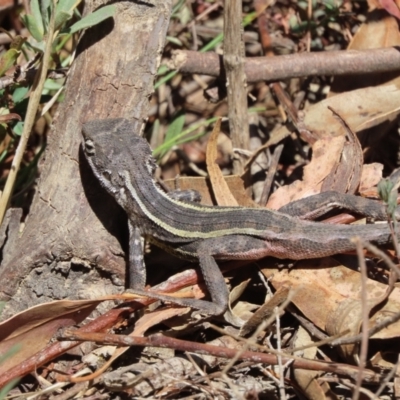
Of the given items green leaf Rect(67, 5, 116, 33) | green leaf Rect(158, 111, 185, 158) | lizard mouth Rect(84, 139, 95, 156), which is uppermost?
green leaf Rect(67, 5, 116, 33)

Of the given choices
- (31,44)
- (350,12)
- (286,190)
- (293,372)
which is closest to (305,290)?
(293,372)

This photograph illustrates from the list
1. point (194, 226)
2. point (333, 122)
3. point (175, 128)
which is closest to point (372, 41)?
point (333, 122)

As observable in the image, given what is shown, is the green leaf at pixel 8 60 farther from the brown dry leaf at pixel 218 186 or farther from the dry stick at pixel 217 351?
the dry stick at pixel 217 351

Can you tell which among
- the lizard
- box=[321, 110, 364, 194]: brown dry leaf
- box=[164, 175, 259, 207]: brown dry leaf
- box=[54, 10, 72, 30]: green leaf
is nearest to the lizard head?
the lizard

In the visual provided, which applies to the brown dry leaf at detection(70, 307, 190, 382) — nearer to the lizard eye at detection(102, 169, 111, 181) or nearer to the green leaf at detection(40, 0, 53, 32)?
the lizard eye at detection(102, 169, 111, 181)

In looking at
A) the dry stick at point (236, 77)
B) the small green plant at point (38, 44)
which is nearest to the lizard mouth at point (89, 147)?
the small green plant at point (38, 44)

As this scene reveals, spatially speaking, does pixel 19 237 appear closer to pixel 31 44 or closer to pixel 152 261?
pixel 152 261
